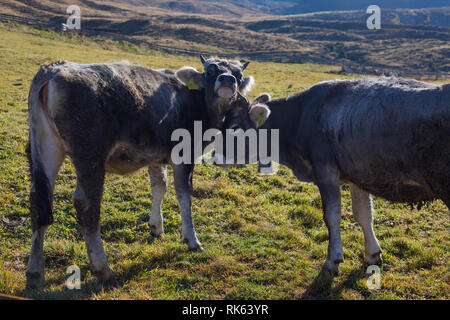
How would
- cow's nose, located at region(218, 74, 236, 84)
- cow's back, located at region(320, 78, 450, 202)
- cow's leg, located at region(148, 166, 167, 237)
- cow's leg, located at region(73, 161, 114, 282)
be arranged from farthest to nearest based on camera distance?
cow's leg, located at region(148, 166, 167, 237) < cow's nose, located at region(218, 74, 236, 84) < cow's leg, located at region(73, 161, 114, 282) < cow's back, located at region(320, 78, 450, 202)

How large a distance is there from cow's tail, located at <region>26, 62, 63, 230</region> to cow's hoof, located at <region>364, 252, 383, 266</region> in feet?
14.0

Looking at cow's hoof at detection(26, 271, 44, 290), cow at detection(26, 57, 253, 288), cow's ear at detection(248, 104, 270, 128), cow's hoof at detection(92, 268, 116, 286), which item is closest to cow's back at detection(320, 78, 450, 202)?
cow's ear at detection(248, 104, 270, 128)

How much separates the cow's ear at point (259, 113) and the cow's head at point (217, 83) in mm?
342

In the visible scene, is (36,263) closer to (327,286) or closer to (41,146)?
(41,146)

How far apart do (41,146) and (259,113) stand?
10.1 ft

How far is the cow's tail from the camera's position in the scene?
4.39 m

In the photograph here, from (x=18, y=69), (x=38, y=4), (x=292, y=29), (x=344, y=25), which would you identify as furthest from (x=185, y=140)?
(x=344, y=25)

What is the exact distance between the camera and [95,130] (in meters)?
4.29

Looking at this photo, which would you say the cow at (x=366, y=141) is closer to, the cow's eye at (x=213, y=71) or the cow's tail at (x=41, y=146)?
the cow's eye at (x=213, y=71)

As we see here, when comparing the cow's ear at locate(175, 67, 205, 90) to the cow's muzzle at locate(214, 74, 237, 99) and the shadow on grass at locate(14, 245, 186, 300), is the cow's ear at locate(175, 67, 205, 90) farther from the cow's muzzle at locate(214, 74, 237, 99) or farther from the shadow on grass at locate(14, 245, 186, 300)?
the shadow on grass at locate(14, 245, 186, 300)

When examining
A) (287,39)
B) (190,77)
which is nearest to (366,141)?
(190,77)

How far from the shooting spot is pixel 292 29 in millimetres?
115438

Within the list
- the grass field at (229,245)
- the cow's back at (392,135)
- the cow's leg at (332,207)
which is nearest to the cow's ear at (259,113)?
the cow's back at (392,135)
